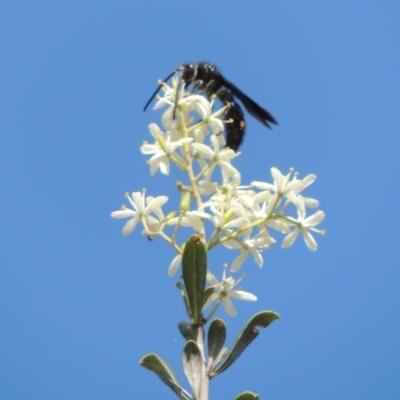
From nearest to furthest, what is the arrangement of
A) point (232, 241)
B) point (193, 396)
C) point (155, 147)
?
point (193, 396) < point (232, 241) < point (155, 147)

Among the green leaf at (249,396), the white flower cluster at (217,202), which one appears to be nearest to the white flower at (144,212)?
the white flower cluster at (217,202)

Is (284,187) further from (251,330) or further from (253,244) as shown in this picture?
(251,330)

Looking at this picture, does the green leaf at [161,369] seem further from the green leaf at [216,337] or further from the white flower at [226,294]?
the white flower at [226,294]

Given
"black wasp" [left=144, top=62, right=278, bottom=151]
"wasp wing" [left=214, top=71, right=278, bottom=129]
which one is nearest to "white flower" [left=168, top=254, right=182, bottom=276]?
"black wasp" [left=144, top=62, right=278, bottom=151]

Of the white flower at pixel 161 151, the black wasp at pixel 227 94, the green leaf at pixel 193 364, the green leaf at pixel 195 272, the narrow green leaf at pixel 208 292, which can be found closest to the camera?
the green leaf at pixel 193 364

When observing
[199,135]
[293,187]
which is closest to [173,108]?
[199,135]

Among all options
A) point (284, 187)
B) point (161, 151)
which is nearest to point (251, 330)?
point (284, 187)

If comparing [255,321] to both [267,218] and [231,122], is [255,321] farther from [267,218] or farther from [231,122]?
[231,122]

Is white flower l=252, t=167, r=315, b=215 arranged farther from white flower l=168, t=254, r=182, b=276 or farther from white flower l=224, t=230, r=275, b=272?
white flower l=168, t=254, r=182, b=276
